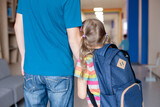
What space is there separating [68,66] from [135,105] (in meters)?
0.52

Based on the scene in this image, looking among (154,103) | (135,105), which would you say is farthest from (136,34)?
(135,105)

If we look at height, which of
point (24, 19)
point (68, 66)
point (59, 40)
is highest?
point (24, 19)

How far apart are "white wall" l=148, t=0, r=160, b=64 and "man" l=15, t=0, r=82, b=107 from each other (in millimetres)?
5199

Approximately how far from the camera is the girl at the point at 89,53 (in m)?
1.23

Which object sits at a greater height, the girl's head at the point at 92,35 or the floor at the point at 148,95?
the girl's head at the point at 92,35

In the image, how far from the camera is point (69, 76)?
1.19 metres

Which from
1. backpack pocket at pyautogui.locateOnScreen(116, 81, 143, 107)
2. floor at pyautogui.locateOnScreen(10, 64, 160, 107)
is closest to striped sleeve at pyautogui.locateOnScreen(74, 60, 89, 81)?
backpack pocket at pyautogui.locateOnScreen(116, 81, 143, 107)

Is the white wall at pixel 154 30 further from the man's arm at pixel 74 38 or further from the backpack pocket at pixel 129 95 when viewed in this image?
the man's arm at pixel 74 38

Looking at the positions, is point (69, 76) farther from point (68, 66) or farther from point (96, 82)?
point (96, 82)

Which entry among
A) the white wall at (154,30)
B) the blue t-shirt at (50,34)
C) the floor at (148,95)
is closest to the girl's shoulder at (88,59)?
the blue t-shirt at (50,34)

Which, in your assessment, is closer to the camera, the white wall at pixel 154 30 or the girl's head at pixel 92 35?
the girl's head at pixel 92 35

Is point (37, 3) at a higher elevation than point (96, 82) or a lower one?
higher

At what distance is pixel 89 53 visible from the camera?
1264mm

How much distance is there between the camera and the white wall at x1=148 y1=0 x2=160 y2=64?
5910mm
